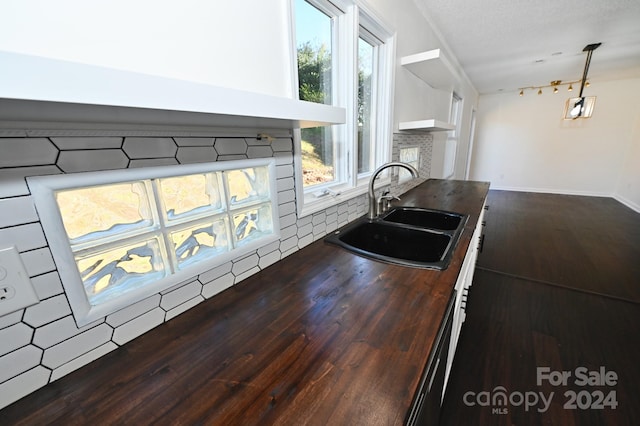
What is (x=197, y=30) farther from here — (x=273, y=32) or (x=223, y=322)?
(x=223, y=322)

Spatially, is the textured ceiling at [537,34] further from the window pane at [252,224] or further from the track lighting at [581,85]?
the window pane at [252,224]

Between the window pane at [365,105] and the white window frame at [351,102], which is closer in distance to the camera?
the white window frame at [351,102]

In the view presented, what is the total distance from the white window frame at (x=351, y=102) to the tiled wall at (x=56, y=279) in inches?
19.5

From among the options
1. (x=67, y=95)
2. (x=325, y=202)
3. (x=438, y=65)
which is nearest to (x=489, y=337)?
(x=325, y=202)

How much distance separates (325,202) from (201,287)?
67cm

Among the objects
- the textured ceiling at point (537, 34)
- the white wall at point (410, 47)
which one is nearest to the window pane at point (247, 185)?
the white wall at point (410, 47)

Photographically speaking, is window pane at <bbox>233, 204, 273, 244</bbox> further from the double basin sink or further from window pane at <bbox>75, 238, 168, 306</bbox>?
the double basin sink

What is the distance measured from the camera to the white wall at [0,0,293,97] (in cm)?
44

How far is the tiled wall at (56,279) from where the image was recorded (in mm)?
455

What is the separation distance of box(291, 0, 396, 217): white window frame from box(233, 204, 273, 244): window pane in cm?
16

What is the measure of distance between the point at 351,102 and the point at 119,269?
130 centimetres

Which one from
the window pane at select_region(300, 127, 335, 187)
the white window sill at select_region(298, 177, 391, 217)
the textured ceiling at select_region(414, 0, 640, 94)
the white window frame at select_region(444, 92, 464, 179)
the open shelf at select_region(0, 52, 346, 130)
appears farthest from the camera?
the white window frame at select_region(444, 92, 464, 179)

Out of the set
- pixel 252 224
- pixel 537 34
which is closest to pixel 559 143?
pixel 537 34

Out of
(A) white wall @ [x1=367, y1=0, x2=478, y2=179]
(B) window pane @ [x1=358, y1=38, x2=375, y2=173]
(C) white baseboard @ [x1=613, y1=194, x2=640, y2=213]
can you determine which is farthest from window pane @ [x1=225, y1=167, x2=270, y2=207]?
(C) white baseboard @ [x1=613, y1=194, x2=640, y2=213]
